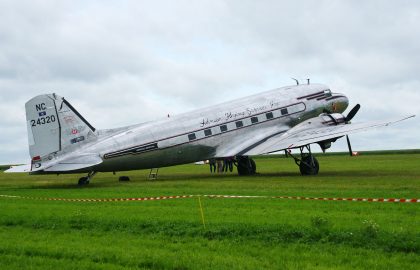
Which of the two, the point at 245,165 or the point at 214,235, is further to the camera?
the point at 245,165

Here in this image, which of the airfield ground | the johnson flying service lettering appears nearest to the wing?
the johnson flying service lettering

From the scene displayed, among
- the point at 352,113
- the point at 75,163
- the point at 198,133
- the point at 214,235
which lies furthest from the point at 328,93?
the point at 214,235

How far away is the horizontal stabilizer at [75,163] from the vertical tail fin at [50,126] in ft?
2.82

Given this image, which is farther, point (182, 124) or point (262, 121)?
point (262, 121)

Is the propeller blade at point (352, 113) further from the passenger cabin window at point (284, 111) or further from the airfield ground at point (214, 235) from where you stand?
the airfield ground at point (214, 235)

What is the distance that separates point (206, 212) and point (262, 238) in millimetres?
3446

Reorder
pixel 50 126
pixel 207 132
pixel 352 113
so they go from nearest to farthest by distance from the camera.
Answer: pixel 50 126 < pixel 207 132 < pixel 352 113

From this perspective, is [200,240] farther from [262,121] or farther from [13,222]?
[262,121]

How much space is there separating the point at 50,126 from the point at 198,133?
8.04 meters

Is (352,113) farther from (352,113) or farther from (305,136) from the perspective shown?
(305,136)

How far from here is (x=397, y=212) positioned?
12.5 metres

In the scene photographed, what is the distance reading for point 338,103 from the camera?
33.9 m

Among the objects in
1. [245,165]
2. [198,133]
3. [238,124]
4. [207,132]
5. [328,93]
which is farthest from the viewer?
[328,93]

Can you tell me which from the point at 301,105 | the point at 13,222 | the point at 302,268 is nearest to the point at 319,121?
the point at 301,105
